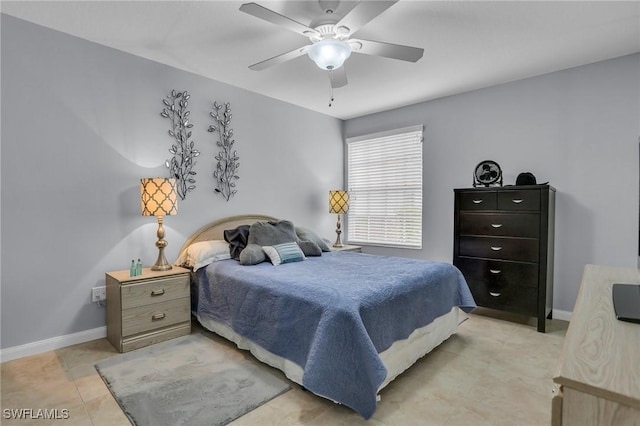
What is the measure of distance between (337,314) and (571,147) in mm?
3078

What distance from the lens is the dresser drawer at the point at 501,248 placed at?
10.1 feet

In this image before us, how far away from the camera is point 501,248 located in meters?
3.25

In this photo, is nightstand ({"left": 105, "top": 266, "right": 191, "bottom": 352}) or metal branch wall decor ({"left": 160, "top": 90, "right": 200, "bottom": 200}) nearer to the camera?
nightstand ({"left": 105, "top": 266, "right": 191, "bottom": 352})

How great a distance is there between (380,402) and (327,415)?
Answer: 1.11 feet

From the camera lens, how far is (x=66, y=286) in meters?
2.66

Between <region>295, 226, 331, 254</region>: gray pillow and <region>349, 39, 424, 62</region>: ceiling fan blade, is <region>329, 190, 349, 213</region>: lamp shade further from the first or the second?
<region>349, 39, 424, 62</region>: ceiling fan blade

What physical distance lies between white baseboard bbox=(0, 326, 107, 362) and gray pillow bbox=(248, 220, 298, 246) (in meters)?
1.51

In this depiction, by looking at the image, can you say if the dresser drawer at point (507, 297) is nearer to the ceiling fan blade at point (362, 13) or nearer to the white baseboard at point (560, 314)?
the white baseboard at point (560, 314)

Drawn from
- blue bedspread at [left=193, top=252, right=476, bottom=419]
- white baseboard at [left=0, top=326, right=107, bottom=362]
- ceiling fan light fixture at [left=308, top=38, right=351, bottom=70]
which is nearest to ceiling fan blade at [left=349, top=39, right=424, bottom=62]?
ceiling fan light fixture at [left=308, top=38, right=351, bottom=70]

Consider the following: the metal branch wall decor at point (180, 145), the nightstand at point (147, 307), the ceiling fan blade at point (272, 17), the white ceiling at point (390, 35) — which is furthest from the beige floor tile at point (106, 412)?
the white ceiling at point (390, 35)

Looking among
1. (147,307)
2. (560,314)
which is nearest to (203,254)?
(147,307)

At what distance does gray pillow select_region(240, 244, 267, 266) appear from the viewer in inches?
114

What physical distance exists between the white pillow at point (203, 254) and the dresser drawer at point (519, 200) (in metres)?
2.76

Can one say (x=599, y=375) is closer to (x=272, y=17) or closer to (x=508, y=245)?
(x=272, y=17)
